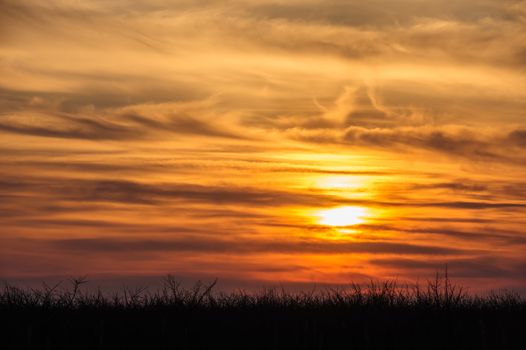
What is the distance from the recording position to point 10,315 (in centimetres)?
2189

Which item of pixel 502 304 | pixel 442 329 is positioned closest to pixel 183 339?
pixel 442 329

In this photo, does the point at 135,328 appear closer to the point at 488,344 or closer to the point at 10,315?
the point at 10,315

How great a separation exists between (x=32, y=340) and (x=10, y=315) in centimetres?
193

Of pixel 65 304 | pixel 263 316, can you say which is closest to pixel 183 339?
pixel 263 316

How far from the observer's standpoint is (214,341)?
66.0 ft

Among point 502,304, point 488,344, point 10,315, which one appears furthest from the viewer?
point 502,304

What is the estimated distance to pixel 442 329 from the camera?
2083 centimetres

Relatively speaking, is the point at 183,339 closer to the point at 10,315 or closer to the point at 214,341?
the point at 214,341

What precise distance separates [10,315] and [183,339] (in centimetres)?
425

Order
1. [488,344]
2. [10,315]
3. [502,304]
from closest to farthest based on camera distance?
1. [488,344]
2. [10,315]
3. [502,304]

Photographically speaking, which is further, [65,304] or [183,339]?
[65,304]

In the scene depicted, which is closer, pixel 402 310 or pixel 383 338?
pixel 383 338

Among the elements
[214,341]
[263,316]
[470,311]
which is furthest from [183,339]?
[470,311]

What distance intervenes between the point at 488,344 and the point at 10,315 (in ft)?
32.9
